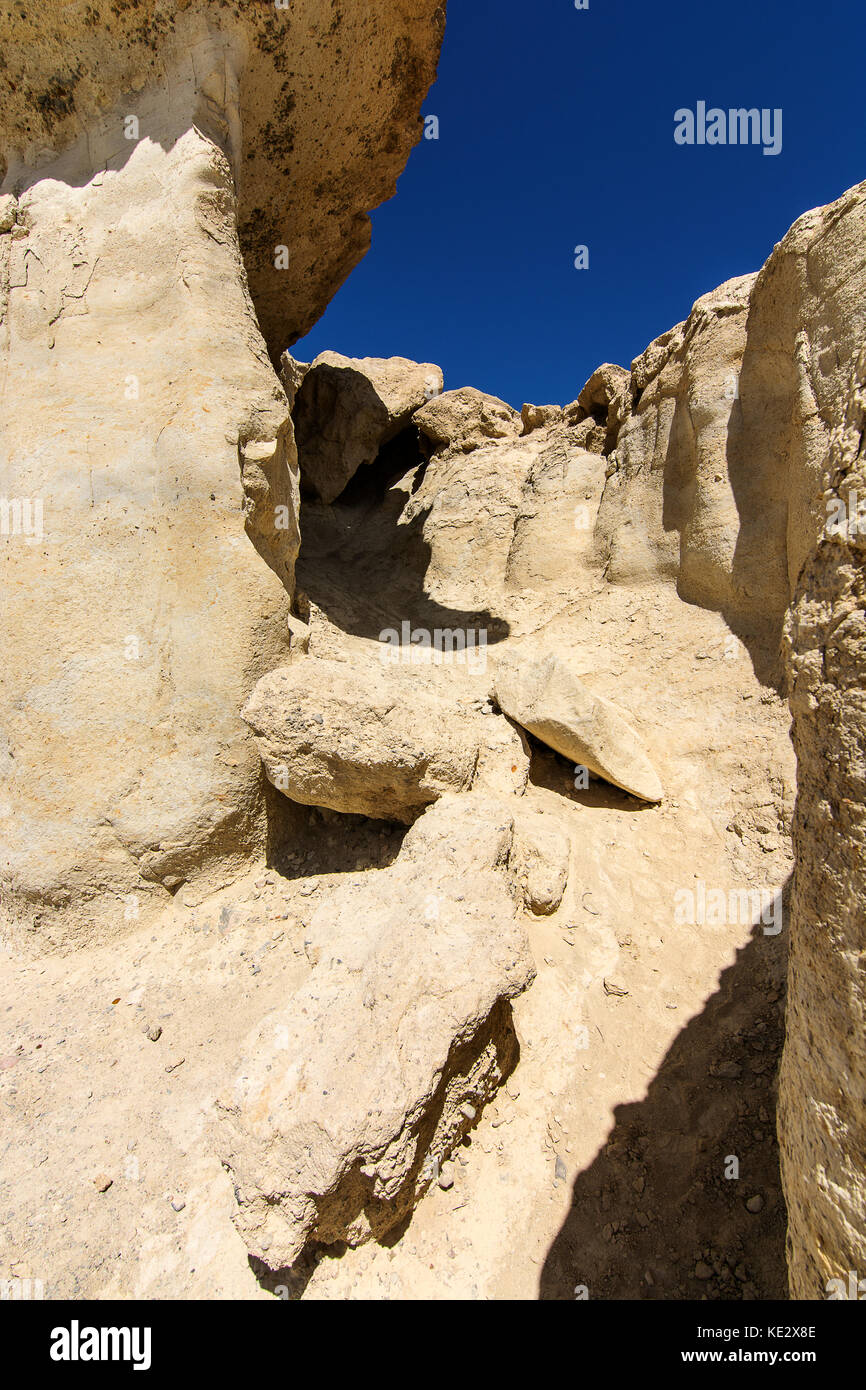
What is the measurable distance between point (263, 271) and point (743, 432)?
186 inches

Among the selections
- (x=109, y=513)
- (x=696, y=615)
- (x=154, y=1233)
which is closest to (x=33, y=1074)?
(x=154, y=1233)

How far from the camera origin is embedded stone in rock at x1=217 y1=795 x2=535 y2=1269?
1852 mm

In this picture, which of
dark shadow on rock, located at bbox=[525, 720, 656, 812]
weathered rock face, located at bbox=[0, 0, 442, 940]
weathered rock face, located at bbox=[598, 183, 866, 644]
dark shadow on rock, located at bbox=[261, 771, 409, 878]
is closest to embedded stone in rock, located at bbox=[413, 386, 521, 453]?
weathered rock face, located at bbox=[598, 183, 866, 644]

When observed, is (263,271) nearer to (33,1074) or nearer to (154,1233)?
(33,1074)

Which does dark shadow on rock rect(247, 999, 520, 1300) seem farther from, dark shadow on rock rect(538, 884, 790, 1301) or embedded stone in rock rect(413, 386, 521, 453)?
embedded stone in rock rect(413, 386, 521, 453)

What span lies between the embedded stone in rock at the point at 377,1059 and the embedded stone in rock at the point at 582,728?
1.19 m

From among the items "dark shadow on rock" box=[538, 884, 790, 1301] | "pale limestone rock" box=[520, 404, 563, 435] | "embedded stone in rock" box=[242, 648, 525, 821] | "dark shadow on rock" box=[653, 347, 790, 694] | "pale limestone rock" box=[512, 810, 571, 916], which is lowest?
"dark shadow on rock" box=[538, 884, 790, 1301]

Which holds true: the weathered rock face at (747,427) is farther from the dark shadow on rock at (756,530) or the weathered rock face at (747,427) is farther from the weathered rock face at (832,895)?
the weathered rock face at (832,895)

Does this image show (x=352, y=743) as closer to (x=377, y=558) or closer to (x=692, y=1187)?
(x=692, y=1187)

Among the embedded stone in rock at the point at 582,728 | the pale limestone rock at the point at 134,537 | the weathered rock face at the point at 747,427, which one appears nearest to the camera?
the pale limestone rock at the point at 134,537

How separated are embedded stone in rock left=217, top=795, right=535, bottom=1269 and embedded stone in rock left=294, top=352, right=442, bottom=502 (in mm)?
7009

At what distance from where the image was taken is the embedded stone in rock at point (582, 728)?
3668 millimetres

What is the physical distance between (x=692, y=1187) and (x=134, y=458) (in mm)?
4340

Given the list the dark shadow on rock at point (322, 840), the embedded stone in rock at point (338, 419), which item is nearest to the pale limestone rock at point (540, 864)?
the dark shadow on rock at point (322, 840)
